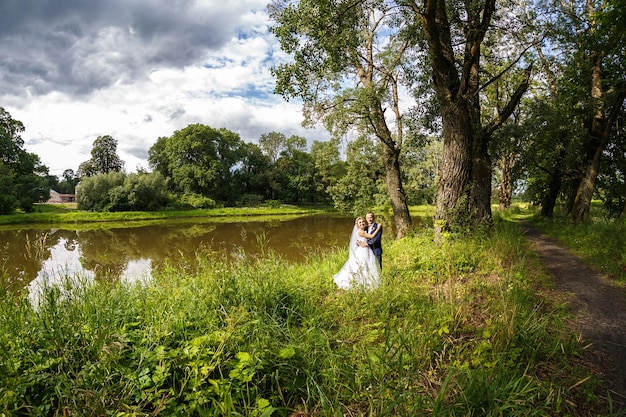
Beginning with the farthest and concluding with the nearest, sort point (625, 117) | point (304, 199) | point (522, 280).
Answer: point (304, 199), point (625, 117), point (522, 280)

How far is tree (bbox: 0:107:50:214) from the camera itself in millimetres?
33281

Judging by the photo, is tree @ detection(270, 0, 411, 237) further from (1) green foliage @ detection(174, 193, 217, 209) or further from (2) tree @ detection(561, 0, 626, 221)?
(1) green foliage @ detection(174, 193, 217, 209)

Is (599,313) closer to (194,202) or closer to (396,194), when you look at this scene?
(396,194)

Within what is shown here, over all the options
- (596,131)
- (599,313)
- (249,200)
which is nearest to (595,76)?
(596,131)

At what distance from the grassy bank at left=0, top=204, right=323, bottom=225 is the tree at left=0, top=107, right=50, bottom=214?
58.3 inches

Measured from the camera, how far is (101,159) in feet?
222

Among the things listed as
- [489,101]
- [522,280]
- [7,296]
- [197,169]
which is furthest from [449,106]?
[197,169]

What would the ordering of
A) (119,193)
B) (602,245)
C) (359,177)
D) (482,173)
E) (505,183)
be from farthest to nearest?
1. (119,193)
2. (505,183)
3. (359,177)
4. (482,173)
5. (602,245)

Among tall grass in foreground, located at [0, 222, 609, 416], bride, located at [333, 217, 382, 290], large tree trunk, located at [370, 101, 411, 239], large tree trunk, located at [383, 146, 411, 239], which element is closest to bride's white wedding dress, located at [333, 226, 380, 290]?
bride, located at [333, 217, 382, 290]

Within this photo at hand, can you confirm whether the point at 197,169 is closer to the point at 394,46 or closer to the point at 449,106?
the point at 394,46

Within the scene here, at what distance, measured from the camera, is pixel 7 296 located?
3.55m

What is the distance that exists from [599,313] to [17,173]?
5404 centimetres

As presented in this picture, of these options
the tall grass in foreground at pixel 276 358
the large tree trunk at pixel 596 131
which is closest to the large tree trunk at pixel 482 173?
the large tree trunk at pixel 596 131

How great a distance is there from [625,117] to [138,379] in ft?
67.3
